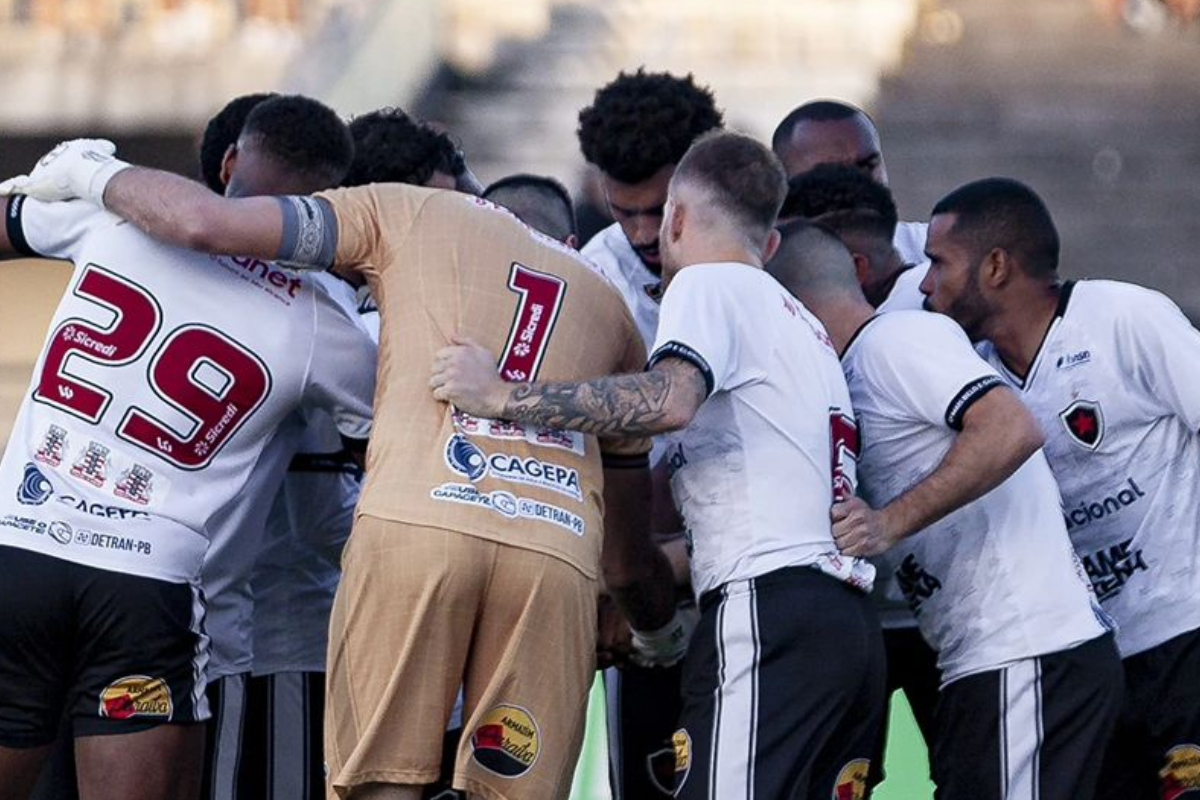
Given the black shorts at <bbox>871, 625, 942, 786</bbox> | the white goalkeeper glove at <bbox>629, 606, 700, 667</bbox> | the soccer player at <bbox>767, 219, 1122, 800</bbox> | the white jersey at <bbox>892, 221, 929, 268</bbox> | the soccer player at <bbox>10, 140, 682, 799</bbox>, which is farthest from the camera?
the white jersey at <bbox>892, 221, 929, 268</bbox>

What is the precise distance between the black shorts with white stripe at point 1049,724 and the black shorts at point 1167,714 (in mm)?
427

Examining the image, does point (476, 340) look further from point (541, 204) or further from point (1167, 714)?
point (1167, 714)

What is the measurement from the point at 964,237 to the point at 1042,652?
1.11m

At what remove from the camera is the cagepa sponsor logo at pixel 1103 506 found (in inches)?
209

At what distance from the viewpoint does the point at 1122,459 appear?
5309 millimetres

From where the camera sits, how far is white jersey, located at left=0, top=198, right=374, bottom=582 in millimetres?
4656

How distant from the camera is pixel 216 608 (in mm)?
5141

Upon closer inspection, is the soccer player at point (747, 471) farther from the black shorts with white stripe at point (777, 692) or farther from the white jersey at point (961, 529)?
the white jersey at point (961, 529)

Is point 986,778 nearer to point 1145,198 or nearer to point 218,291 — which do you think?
point 218,291

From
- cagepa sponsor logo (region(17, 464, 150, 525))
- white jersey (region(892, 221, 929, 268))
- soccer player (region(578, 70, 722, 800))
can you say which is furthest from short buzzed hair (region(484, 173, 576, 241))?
cagepa sponsor logo (region(17, 464, 150, 525))

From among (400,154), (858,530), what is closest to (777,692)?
(858,530)

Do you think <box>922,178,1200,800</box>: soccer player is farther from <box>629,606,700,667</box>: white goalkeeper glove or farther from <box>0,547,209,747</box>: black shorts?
<box>0,547,209,747</box>: black shorts

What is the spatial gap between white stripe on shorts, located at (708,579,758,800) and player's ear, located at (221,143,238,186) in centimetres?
169

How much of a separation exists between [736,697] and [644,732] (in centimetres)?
146
